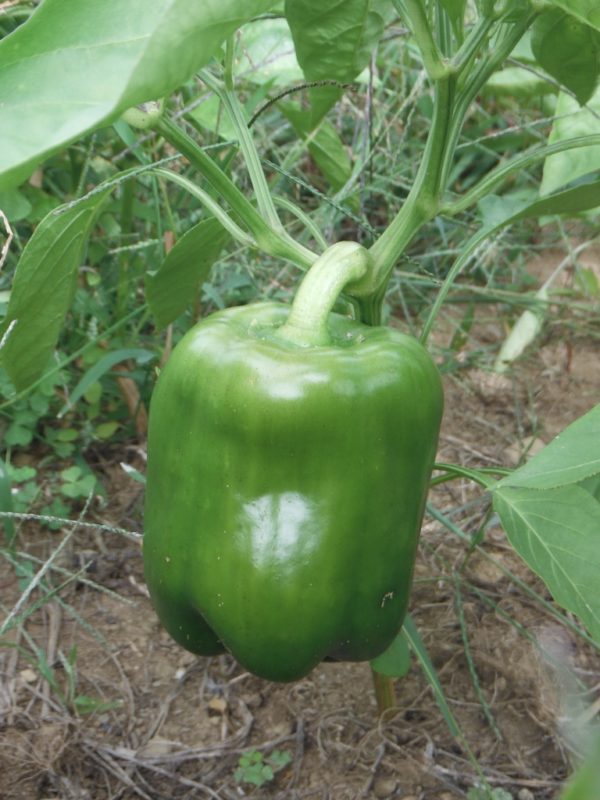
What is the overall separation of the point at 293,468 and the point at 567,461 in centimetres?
23

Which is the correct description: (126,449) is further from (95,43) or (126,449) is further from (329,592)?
(95,43)

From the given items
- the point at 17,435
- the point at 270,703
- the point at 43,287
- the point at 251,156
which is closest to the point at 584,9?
the point at 251,156

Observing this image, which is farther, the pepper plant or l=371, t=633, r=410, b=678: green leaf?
l=371, t=633, r=410, b=678: green leaf

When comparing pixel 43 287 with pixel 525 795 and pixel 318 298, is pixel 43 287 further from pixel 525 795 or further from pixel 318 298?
pixel 525 795

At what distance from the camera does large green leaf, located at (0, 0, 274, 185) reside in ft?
1.72

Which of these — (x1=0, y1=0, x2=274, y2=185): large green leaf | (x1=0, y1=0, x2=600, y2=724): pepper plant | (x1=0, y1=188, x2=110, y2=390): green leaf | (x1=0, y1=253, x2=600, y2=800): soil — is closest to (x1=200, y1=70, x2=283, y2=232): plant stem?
(x1=0, y1=0, x2=600, y2=724): pepper plant

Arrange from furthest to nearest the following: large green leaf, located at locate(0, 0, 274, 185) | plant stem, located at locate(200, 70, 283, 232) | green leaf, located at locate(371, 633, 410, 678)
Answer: green leaf, located at locate(371, 633, 410, 678), plant stem, located at locate(200, 70, 283, 232), large green leaf, located at locate(0, 0, 274, 185)

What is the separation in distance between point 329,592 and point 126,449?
785 mm

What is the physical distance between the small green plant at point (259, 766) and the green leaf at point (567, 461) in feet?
1.89

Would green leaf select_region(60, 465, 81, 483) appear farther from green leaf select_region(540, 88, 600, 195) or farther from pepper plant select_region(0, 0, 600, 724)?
green leaf select_region(540, 88, 600, 195)

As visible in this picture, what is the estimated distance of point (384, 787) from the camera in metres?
1.10

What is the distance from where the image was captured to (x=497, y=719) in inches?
46.2

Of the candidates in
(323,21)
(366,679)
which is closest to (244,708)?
(366,679)

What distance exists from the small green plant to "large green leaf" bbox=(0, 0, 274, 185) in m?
0.77
